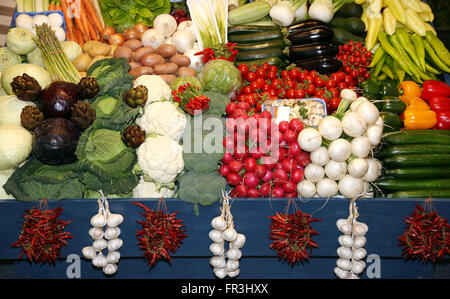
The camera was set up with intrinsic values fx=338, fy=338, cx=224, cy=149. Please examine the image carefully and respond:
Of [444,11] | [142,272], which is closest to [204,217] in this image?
[142,272]

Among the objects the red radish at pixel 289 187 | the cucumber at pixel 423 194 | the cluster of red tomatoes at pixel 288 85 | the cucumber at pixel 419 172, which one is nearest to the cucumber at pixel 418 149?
the cucumber at pixel 419 172

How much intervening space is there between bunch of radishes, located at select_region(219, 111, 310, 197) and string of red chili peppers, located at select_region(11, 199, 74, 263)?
1.13 metres

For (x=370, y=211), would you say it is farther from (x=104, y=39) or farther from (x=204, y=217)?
(x=104, y=39)

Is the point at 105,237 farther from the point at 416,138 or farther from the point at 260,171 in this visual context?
the point at 416,138

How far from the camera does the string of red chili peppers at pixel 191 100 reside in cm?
242

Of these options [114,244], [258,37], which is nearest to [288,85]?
[258,37]

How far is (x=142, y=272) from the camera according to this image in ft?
8.30

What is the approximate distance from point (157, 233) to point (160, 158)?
485 mm

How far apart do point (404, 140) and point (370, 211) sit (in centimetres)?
67

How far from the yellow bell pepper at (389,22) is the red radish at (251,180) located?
2412mm

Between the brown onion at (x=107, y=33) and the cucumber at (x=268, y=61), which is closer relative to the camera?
the cucumber at (x=268, y=61)

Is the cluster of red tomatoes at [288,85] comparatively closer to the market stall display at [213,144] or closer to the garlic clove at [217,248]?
the market stall display at [213,144]

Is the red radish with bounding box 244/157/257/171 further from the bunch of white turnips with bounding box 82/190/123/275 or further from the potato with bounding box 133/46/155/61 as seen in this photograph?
the potato with bounding box 133/46/155/61

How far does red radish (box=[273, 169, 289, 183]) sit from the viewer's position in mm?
2236
